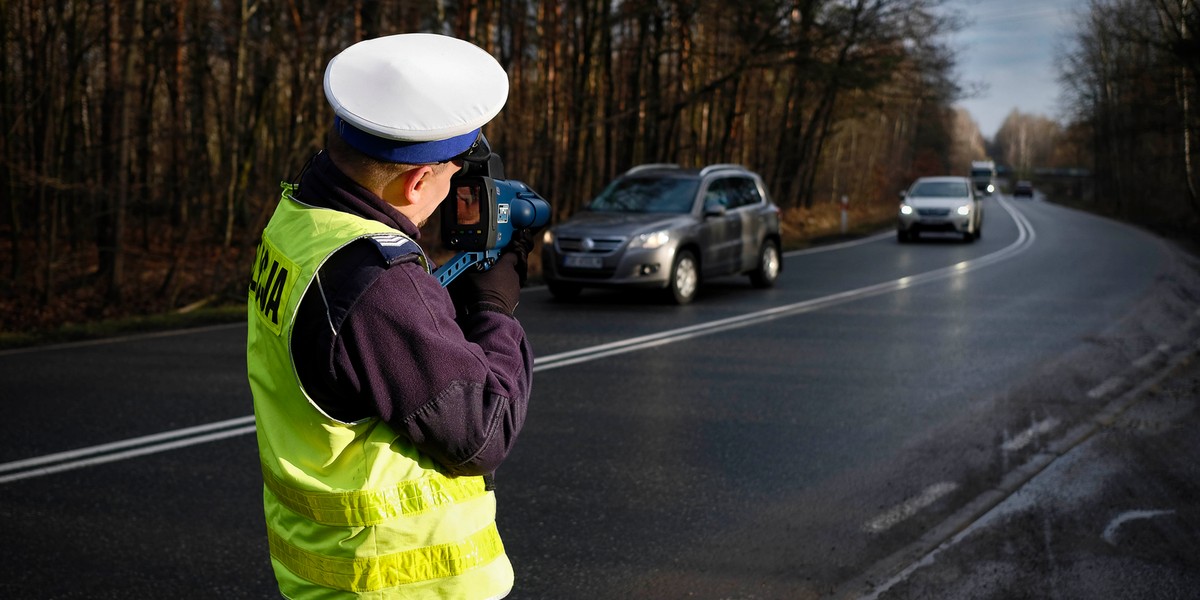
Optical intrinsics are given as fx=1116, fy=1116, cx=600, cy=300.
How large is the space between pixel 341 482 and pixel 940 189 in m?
28.0

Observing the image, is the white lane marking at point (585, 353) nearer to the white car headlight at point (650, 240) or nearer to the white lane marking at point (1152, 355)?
the white car headlight at point (650, 240)

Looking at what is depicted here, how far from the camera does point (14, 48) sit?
1483cm

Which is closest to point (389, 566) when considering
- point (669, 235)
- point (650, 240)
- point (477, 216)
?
point (477, 216)

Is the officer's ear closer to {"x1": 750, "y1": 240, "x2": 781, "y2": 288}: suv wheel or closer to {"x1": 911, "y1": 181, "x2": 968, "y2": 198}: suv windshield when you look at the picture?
{"x1": 750, "y1": 240, "x2": 781, "y2": 288}: suv wheel

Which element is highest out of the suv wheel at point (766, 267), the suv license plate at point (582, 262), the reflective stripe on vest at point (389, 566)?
the reflective stripe on vest at point (389, 566)

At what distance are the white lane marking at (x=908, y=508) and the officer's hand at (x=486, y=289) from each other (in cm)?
324

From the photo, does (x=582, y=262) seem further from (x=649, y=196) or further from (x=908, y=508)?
(x=908, y=508)

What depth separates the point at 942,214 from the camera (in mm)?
26234

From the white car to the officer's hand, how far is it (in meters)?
25.4

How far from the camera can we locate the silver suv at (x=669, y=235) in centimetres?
1301

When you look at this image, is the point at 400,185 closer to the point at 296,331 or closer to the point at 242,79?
the point at 296,331

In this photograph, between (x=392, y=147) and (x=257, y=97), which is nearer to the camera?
(x=392, y=147)

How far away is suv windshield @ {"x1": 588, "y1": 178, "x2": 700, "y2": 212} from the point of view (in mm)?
14195

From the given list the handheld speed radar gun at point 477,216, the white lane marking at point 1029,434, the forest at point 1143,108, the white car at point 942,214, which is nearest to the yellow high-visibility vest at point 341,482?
the handheld speed radar gun at point 477,216
